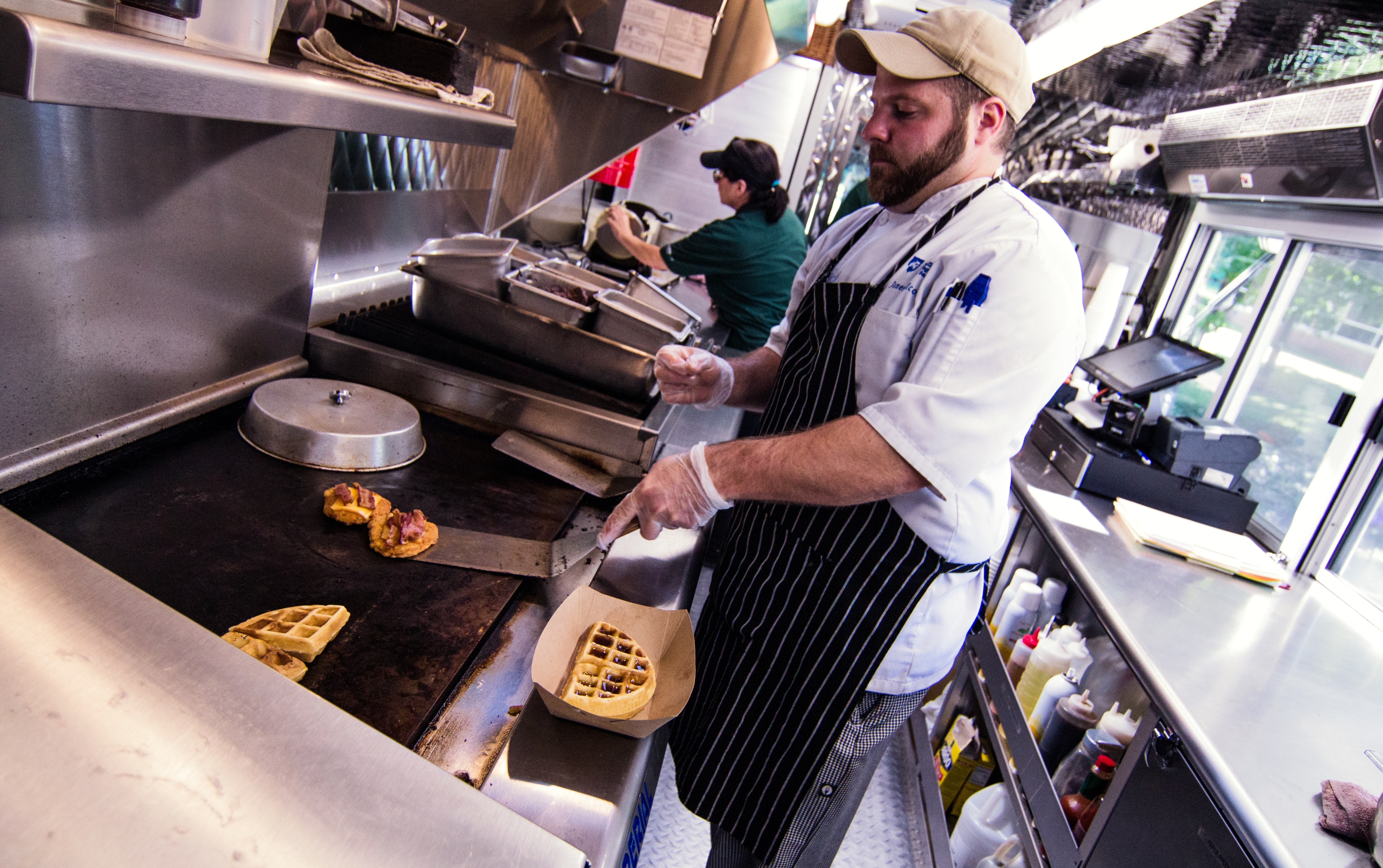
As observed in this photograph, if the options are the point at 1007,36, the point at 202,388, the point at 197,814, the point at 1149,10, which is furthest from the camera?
the point at 1149,10

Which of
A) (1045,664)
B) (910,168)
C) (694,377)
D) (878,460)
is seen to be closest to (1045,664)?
(1045,664)

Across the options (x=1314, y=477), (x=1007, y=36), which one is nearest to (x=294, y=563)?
(x=1007, y=36)

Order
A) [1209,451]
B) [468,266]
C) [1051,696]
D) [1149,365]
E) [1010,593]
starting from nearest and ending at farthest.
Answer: [468,266] < [1051,696] < [1209,451] < [1010,593] < [1149,365]

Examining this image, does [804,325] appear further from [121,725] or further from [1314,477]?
[1314,477]

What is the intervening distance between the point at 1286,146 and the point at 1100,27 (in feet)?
2.77

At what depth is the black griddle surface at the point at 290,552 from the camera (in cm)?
112

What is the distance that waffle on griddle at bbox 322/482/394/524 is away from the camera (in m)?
1.43

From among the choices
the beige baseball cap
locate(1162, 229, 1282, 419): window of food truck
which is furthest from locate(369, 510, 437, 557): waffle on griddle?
locate(1162, 229, 1282, 419): window of food truck

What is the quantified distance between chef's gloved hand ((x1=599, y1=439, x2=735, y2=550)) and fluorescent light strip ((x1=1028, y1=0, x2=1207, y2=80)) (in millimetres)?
1290

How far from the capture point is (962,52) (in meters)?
1.28

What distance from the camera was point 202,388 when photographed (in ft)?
5.66

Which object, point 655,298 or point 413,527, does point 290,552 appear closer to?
point 413,527

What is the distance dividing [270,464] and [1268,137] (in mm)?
3354

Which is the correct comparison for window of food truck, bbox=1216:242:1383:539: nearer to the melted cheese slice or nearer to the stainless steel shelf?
the melted cheese slice
